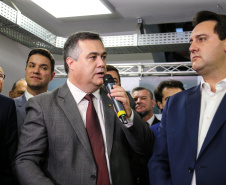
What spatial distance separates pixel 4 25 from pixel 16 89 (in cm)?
184

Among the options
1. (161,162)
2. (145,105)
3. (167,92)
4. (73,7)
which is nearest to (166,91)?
(167,92)

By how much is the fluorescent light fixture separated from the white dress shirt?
11.8 ft

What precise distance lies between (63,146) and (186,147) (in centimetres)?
72

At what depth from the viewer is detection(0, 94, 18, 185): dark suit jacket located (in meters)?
1.72

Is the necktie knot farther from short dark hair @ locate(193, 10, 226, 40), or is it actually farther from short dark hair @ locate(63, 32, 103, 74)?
short dark hair @ locate(193, 10, 226, 40)

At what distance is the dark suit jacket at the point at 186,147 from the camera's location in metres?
1.52

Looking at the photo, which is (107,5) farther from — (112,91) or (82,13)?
(112,91)

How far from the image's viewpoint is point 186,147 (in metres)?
1.65

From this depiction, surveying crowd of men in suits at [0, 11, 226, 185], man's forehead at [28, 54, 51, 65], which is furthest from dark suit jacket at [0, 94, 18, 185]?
man's forehead at [28, 54, 51, 65]

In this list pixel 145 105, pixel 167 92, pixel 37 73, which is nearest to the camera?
pixel 37 73

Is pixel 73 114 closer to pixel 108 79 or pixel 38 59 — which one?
pixel 108 79

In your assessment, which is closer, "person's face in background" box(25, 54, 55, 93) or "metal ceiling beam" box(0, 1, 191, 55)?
"person's face in background" box(25, 54, 55, 93)

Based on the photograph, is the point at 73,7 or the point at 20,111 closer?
the point at 20,111

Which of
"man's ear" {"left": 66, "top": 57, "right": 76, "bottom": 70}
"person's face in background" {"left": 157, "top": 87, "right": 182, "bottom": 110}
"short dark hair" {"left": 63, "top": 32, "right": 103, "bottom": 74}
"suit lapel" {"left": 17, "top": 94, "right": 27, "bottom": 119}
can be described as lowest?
"suit lapel" {"left": 17, "top": 94, "right": 27, "bottom": 119}
